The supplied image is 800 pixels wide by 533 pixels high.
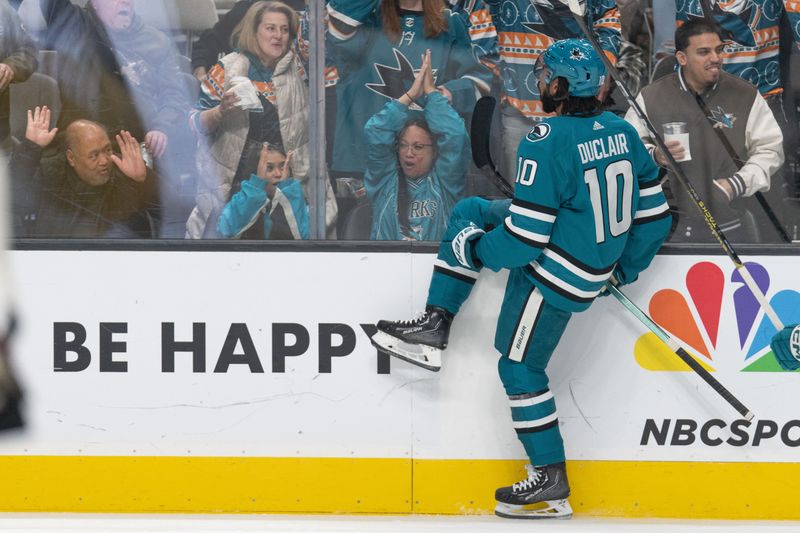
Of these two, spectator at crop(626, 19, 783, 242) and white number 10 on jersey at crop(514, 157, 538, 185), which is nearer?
white number 10 on jersey at crop(514, 157, 538, 185)

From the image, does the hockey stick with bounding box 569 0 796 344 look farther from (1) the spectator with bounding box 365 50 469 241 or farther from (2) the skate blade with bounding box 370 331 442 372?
(2) the skate blade with bounding box 370 331 442 372

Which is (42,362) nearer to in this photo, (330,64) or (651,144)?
(330,64)

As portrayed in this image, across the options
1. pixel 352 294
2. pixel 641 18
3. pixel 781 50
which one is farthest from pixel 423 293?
pixel 781 50

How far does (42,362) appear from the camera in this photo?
341 centimetres

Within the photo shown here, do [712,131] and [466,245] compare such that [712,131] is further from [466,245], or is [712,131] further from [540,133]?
[466,245]

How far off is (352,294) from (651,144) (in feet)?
3.40

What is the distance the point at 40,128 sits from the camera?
3.41 m

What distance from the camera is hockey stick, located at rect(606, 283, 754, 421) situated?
3.30m

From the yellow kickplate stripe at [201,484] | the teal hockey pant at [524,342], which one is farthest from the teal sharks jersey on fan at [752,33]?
the yellow kickplate stripe at [201,484]

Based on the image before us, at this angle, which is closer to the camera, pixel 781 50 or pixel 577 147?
pixel 577 147

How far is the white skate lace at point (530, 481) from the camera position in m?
3.29

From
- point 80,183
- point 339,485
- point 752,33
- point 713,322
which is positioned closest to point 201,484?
point 339,485

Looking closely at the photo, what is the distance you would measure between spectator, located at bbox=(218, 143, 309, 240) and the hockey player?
438mm

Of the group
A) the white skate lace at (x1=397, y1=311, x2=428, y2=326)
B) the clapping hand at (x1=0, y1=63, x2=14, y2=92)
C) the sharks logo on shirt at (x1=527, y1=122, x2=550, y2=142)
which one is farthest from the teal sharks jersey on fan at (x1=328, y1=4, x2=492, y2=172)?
the clapping hand at (x1=0, y1=63, x2=14, y2=92)
